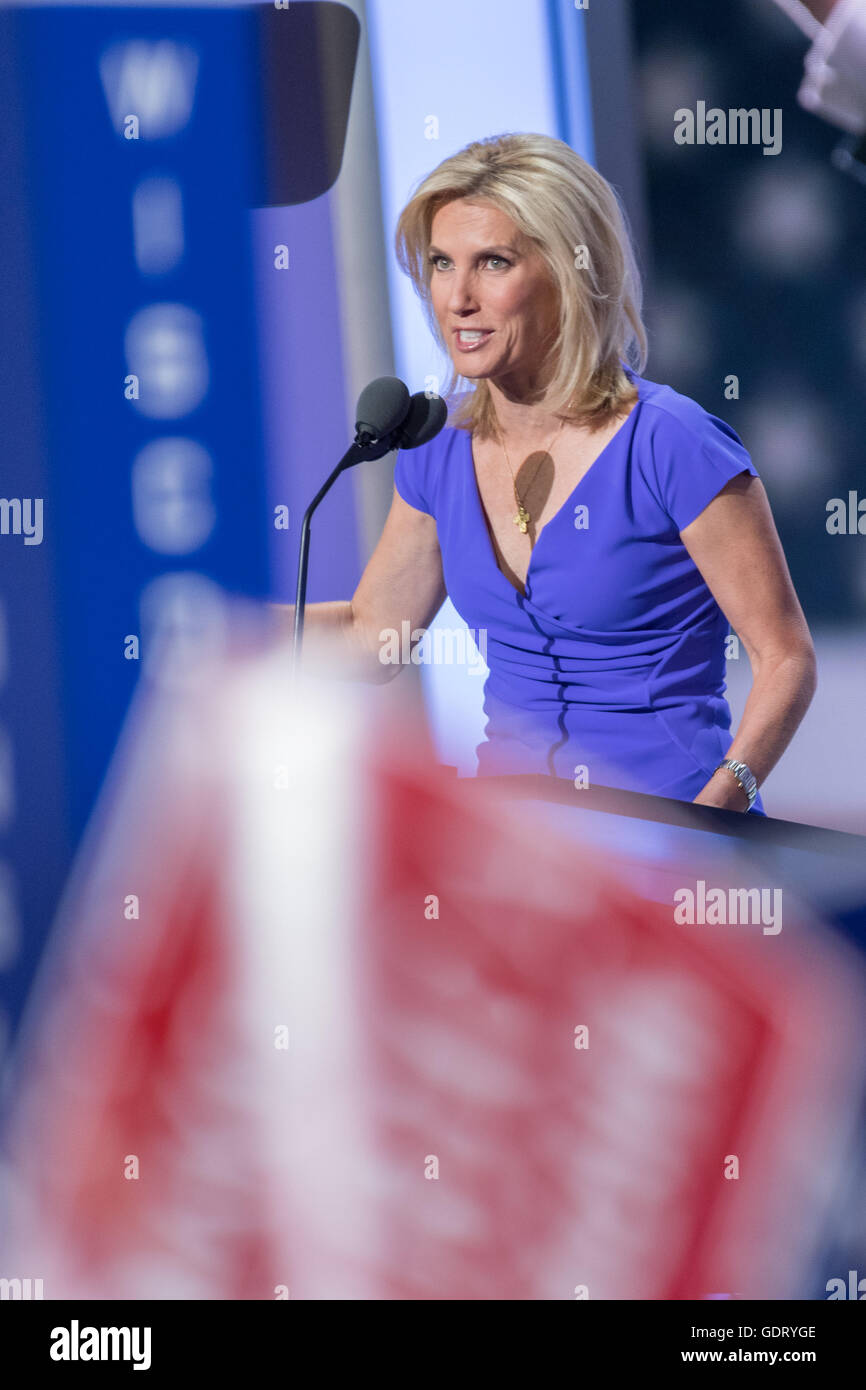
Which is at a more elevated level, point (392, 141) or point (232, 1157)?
point (392, 141)

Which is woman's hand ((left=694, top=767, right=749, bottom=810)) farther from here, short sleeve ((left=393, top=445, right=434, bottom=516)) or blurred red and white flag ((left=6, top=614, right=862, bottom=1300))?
short sleeve ((left=393, top=445, right=434, bottom=516))

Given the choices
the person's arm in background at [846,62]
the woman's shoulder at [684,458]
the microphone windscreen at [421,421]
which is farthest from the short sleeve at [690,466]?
the person's arm in background at [846,62]

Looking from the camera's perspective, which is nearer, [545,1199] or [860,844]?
[860,844]

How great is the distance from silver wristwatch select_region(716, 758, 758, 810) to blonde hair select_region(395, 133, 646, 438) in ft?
1.57

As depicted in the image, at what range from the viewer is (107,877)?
2.01 m

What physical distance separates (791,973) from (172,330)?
3.92 feet

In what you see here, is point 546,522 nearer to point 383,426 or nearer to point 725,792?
point 383,426

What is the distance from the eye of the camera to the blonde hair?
5.88 feet

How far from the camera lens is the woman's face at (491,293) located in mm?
1812

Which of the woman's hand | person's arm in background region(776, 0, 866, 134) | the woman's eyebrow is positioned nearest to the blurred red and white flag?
the woman's hand

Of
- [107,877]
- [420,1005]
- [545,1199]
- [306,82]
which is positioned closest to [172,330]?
[306,82]

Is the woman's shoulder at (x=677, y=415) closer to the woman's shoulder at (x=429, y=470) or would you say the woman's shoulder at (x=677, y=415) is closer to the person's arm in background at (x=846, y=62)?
the woman's shoulder at (x=429, y=470)
